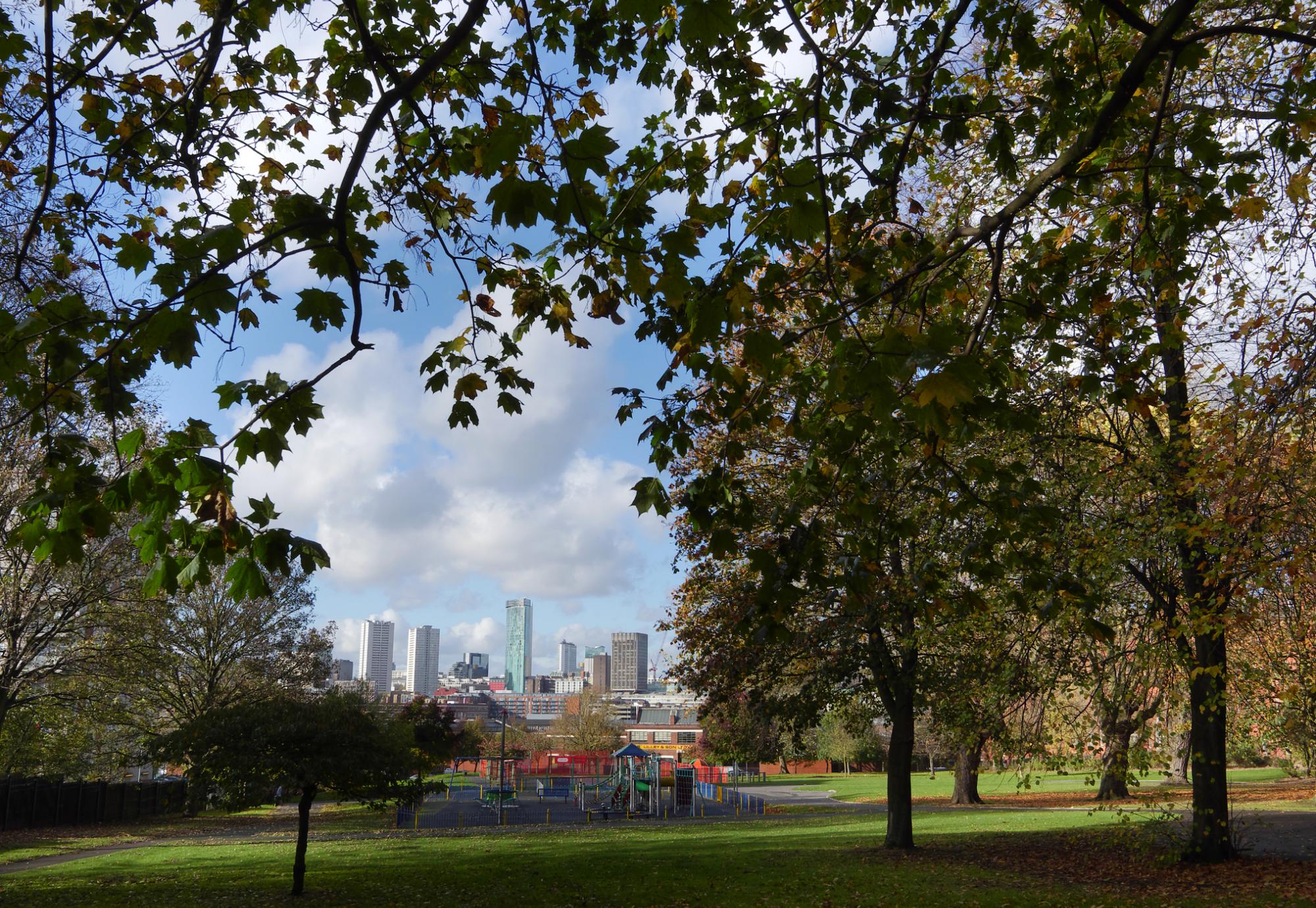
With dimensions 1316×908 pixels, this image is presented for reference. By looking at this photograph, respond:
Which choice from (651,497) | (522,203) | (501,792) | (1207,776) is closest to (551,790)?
(501,792)

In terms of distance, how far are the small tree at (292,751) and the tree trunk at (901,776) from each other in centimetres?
992

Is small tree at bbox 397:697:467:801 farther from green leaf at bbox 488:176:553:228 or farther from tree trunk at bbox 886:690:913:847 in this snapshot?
green leaf at bbox 488:176:553:228

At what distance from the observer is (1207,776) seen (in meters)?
12.5

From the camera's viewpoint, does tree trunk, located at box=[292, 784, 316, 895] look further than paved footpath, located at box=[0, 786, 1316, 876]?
No

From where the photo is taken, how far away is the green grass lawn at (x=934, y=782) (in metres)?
42.4

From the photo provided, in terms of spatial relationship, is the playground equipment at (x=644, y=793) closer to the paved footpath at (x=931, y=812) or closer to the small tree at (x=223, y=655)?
the paved footpath at (x=931, y=812)

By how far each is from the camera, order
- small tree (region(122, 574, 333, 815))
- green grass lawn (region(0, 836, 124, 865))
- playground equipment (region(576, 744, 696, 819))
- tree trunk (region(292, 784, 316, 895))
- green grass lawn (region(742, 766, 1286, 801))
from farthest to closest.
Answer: green grass lawn (region(742, 766, 1286, 801)) < playground equipment (region(576, 744, 696, 819)) < small tree (region(122, 574, 333, 815)) < green grass lawn (region(0, 836, 124, 865)) < tree trunk (region(292, 784, 316, 895))

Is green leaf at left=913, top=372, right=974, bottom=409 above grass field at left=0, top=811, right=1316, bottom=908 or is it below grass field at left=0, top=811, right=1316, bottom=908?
above

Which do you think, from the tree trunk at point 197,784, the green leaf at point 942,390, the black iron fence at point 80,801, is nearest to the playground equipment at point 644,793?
the black iron fence at point 80,801

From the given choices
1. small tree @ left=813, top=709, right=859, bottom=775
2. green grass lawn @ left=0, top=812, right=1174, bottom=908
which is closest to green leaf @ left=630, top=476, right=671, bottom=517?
green grass lawn @ left=0, top=812, right=1174, bottom=908

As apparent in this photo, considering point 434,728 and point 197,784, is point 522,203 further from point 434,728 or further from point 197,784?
point 434,728

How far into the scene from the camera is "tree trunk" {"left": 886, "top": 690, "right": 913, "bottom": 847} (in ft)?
60.2

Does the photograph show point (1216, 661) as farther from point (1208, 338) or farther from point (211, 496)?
point (211, 496)

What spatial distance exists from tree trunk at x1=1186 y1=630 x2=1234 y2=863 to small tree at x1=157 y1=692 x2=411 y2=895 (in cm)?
1272
